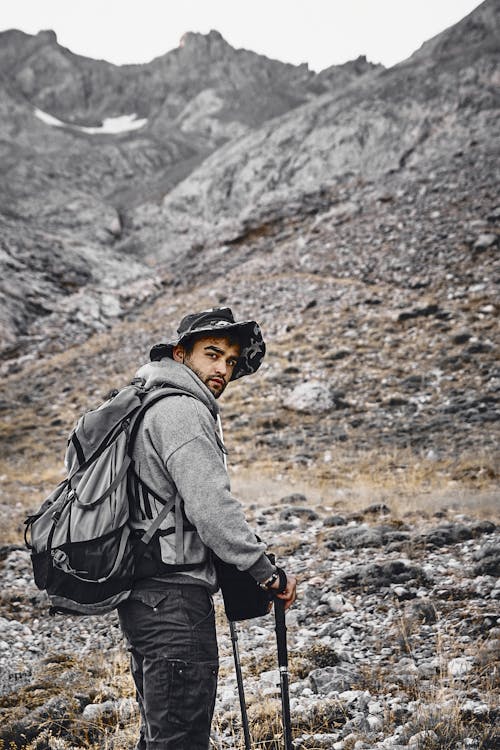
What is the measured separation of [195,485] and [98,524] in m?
0.44

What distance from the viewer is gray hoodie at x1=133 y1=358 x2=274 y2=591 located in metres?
2.17

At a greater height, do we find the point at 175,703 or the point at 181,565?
the point at 181,565

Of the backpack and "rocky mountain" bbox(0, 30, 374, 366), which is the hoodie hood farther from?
"rocky mountain" bbox(0, 30, 374, 366)

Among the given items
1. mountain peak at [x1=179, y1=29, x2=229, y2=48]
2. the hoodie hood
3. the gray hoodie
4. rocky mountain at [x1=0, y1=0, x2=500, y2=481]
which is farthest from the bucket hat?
mountain peak at [x1=179, y1=29, x2=229, y2=48]

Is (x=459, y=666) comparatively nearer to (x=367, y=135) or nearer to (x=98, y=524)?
(x=98, y=524)

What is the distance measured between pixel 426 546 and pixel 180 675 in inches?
189

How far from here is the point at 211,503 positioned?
85.4 inches

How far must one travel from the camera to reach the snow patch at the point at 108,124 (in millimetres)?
61000

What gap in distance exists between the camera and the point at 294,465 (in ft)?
37.0

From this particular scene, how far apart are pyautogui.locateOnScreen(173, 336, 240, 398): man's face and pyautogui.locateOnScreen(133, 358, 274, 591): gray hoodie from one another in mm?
348

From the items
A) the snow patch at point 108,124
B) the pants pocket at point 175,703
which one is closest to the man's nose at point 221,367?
the pants pocket at point 175,703

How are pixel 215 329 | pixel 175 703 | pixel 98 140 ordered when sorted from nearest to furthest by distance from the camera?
pixel 175 703 < pixel 215 329 < pixel 98 140

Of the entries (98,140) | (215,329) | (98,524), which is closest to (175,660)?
(98,524)

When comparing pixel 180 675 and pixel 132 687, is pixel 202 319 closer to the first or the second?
pixel 180 675
